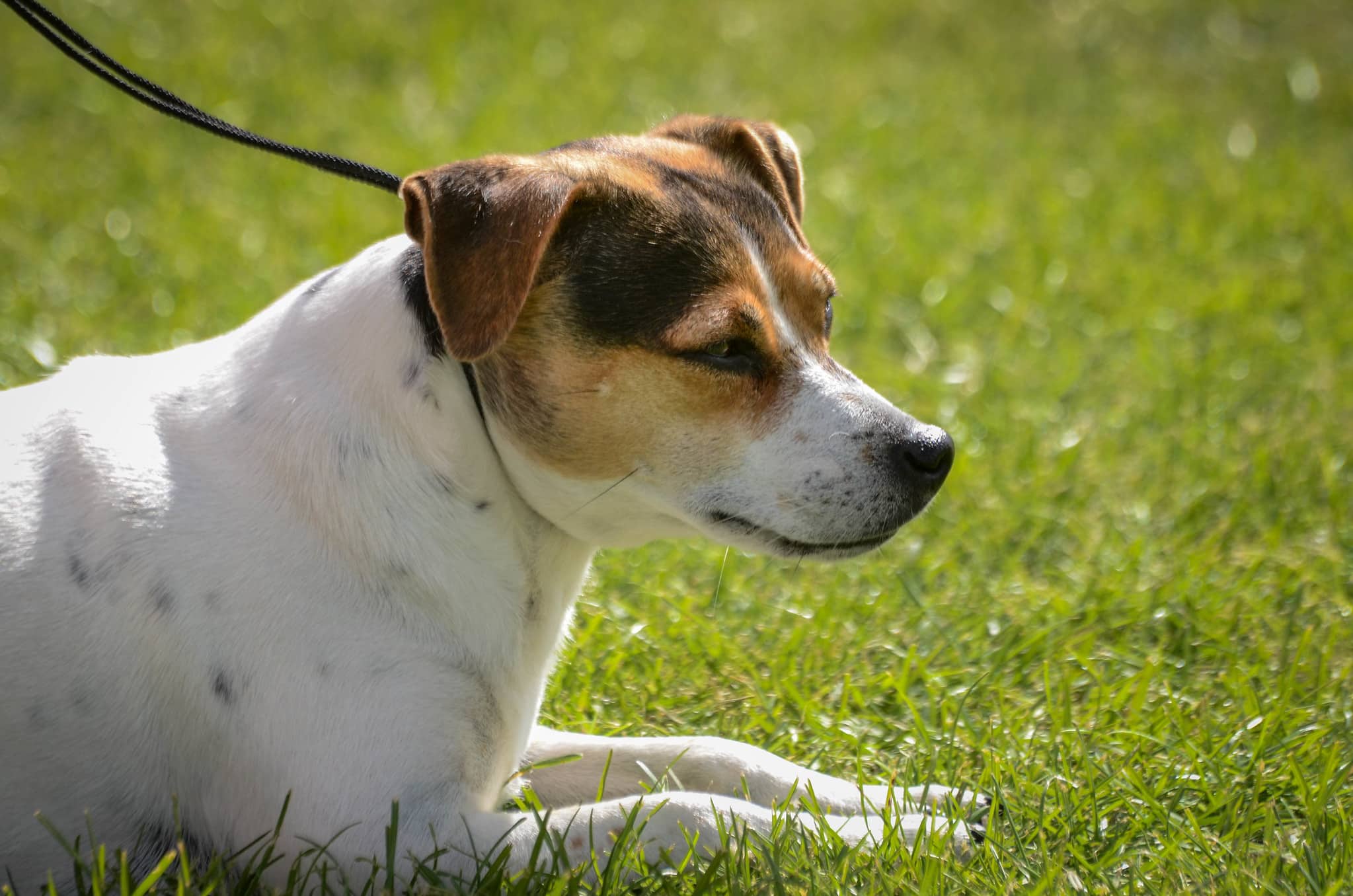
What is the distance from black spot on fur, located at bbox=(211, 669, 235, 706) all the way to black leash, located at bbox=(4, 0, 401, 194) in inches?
48.0

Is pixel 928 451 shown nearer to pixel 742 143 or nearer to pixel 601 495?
pixel 601 495

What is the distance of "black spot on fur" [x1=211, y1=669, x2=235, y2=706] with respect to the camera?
265 cm

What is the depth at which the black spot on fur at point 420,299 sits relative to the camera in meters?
2.82

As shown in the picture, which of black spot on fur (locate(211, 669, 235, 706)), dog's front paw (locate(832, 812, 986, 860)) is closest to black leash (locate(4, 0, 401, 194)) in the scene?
black spot on fur (locate(211, 669, 235, 706))

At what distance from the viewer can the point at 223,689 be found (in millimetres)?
2654

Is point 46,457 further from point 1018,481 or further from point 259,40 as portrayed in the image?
point 259,40

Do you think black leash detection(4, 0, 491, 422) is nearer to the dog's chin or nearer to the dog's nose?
the dog's chin

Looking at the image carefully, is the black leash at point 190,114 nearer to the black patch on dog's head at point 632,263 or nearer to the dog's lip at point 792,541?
the black patch on dog's head at point 632,263

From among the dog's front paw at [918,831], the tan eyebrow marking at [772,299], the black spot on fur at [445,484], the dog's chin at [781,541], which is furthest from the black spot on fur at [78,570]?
the dog's front paw at [918,831]

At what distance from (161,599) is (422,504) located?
0.56m

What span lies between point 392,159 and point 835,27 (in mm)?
5271

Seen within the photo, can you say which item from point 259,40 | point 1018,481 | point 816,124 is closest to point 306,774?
point 1018,481

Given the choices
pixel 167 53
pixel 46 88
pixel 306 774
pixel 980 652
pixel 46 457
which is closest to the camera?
pixel 306 774

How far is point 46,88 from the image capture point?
347 inches
